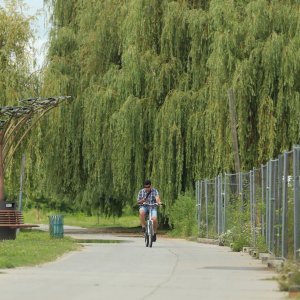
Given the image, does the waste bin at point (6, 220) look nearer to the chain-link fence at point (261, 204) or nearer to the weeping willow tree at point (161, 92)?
the chain-link fence at point (261, 204)

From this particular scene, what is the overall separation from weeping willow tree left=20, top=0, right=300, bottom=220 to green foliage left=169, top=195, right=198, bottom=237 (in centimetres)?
64

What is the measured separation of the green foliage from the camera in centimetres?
3938

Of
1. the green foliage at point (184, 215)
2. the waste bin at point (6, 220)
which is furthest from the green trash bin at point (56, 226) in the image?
the green foliage at point (184, 215)

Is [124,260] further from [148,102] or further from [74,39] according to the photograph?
[74,39]

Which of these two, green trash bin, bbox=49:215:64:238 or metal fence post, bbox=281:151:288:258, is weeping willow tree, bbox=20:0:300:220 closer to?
green trash bin, bbox=49:215:64:238

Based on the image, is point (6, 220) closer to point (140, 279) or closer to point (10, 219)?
point (10, 219)

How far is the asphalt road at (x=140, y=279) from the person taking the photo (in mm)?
12727

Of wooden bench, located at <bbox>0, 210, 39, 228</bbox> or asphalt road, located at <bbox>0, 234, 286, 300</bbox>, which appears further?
wooden bench, located at <bbox>0, 210, 39, 228</bbox>

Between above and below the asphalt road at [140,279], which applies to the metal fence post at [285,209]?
above

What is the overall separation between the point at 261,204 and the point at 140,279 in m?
9.18

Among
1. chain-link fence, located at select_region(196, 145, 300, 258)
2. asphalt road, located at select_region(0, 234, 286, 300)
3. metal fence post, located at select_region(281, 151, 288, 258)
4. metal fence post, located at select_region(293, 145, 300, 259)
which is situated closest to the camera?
asphalt road, located at select_region(0, 234, 286, 300)

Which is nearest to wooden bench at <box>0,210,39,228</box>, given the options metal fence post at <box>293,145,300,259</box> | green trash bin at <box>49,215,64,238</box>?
green trash bin at <box>49,215,64,238</box>

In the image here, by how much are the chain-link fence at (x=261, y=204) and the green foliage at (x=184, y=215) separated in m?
3.01

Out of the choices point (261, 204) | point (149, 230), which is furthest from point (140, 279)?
point (149, 230)
